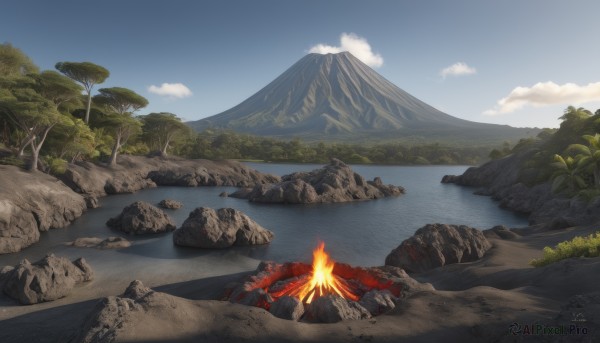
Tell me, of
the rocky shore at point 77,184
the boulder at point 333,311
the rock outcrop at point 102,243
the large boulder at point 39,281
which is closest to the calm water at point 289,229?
the rock outcrop at point 102,243

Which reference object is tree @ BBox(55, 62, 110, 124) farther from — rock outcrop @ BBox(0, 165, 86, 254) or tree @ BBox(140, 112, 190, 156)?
rock outcrop @ BBox(0, 165, 86, 254)

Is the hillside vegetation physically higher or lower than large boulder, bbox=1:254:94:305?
higher

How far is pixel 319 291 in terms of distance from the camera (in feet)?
42.3

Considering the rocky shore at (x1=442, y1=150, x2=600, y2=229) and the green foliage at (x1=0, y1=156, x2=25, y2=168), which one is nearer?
the rocky shore at (x1=442, y1=150, x2=600, y2=229)

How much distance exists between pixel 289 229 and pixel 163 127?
180 ft

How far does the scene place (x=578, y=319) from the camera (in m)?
7.29

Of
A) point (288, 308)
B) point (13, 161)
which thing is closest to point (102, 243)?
point (288, 308)

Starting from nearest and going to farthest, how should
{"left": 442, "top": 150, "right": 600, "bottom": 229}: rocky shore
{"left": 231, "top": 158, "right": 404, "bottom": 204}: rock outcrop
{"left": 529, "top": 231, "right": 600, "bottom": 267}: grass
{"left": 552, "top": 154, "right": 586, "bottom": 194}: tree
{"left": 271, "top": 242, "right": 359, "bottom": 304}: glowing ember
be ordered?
{"left": 271, "top": 242, "right": 359, "bottom": 304}: glowing ember, {"left": 529, "top": 231, "right": 600, "bottom": 267}: grass, {"left": 442, "top": 150, "right": 600, "bottom": 229}: rocky shore, {"left": 552, "top": 154, "right": 586, "bottom": 194}: tree, {"left": 231, "top": 158, "right": 404, "bottom": 204}: rock outcrop

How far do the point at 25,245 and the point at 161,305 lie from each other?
68.0 feet

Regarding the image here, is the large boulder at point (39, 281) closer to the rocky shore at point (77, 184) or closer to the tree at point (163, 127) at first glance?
the rocky shore at point (77, 184)

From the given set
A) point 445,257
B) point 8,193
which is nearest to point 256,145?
point 8,193

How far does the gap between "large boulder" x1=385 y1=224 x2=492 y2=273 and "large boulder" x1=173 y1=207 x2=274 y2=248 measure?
417 inches

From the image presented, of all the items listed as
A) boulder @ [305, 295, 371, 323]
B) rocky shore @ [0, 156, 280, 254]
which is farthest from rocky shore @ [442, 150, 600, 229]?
rocky shore @ [0, 156, 280, 254]

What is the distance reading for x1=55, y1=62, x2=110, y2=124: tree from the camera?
181 feet
